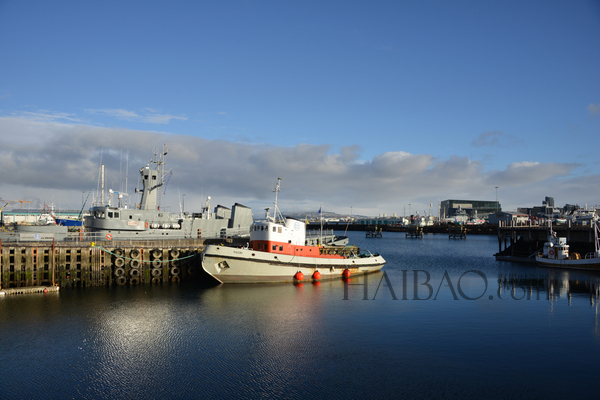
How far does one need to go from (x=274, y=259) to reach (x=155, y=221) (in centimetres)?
1506

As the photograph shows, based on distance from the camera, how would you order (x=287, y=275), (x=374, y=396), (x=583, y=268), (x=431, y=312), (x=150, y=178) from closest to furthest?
1. (x=374, y=396)
2. (x=431, y=312)
3. (x=287, y=275)
4. (x=150, y=178)
5. (x=583, y=268)

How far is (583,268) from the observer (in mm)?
45031

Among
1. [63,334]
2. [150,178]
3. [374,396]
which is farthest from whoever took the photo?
[150,178]

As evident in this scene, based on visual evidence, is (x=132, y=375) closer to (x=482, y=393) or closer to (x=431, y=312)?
(x=482, y=393)

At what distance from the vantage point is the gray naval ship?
37.9 m

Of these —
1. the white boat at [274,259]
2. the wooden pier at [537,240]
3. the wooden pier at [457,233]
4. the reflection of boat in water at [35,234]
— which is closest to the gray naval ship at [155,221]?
the reflection of boat in water at [35,234]

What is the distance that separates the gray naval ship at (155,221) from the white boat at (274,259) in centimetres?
824

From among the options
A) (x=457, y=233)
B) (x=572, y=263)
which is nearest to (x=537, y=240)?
(x=572, y=263)

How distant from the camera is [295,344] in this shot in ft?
64.2

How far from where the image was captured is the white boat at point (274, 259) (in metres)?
33.6

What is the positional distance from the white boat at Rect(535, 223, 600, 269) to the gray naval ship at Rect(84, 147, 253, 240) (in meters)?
40.0

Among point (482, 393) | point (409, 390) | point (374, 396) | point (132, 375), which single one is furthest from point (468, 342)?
point (132, 375)

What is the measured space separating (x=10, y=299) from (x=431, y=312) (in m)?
30.4

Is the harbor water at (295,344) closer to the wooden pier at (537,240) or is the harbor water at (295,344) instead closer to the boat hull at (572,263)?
the boat hull at (572,263)
